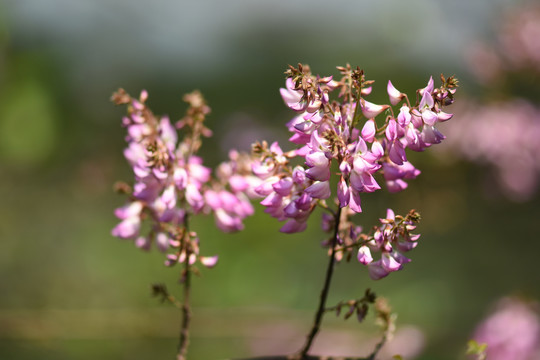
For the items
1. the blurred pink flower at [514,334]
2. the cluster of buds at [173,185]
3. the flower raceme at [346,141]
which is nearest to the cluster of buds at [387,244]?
the flower raceme at [346,141]

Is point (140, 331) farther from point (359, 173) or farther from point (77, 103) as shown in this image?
point (359, 173)

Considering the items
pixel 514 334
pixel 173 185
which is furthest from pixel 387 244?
pixel 514 334

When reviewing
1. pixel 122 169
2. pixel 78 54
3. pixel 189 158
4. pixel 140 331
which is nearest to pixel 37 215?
pixel 122 169

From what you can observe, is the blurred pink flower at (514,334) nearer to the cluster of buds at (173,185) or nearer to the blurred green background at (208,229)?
the blurred green background at (208,229)

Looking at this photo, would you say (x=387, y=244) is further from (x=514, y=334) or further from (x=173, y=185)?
(x=514, y=334)

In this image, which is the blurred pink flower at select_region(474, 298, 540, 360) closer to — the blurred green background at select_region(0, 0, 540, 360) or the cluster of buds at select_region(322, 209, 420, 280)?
the blurred green background at select_region(0, 0, 540, 360)

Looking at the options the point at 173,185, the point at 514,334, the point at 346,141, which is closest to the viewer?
the point at 346,141
